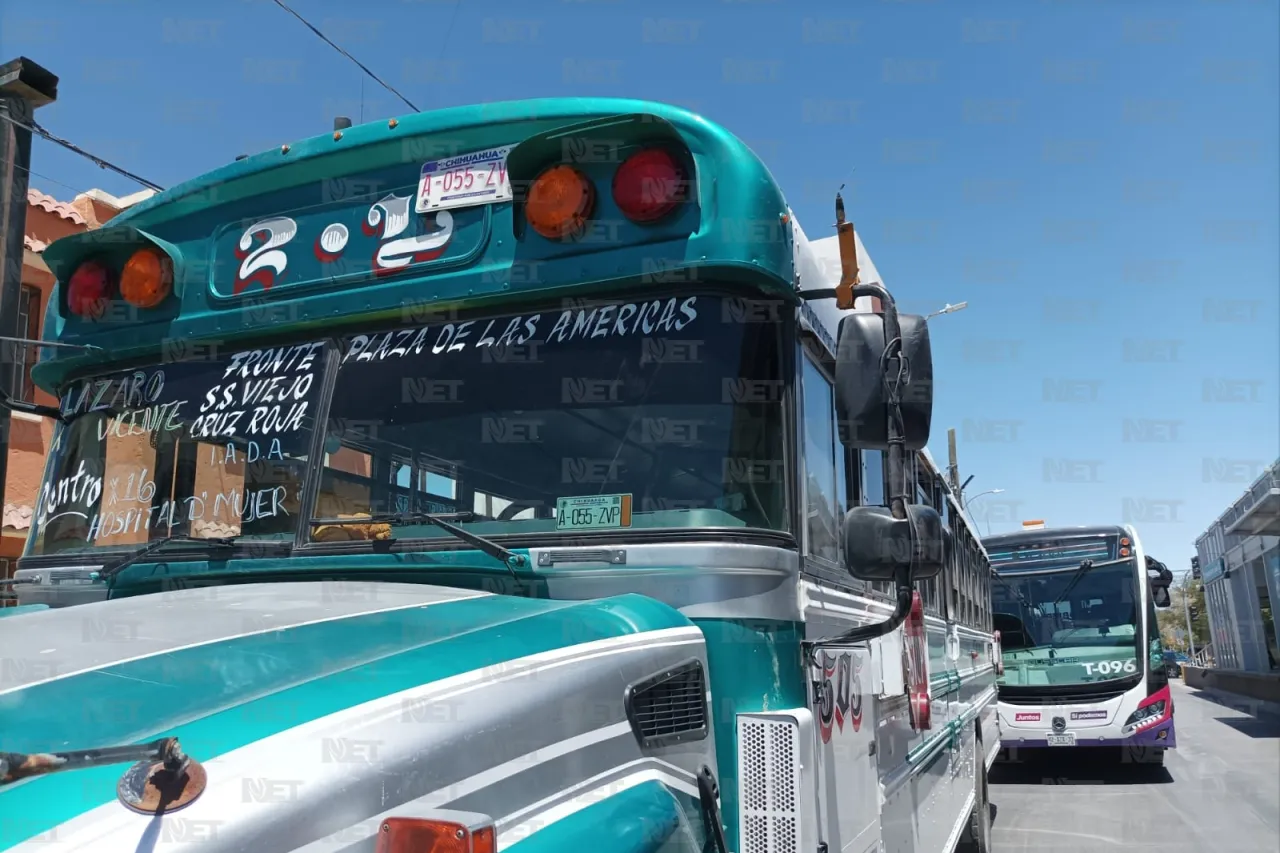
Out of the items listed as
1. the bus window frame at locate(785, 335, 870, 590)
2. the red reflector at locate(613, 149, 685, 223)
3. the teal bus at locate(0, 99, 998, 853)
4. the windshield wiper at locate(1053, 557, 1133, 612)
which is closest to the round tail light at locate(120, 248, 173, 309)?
the teal bus at locate(0, 99, 998, 853)

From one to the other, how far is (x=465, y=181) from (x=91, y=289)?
142 cm

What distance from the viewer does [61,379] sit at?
3.50 m

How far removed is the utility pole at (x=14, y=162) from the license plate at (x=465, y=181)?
224 centimetres

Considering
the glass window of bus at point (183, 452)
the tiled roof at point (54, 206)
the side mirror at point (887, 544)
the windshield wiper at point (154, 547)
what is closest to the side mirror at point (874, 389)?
the side mirror at point (887, 544)

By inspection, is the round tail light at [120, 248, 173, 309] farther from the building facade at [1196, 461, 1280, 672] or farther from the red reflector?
the building facade at [1196, 461, 1280, 672]

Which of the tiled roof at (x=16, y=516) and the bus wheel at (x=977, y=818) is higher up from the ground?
the tiled roof at (x=16, y=516)

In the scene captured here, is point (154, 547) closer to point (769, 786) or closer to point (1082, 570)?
point (769, 786)

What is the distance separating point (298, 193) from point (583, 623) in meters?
1.85

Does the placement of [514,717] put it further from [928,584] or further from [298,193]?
[928,584]

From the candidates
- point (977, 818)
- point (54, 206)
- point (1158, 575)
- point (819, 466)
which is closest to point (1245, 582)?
point (1158, 575)

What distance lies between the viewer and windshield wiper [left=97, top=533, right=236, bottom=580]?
9.25ft

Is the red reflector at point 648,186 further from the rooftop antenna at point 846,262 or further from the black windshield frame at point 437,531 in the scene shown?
the rooftop antenna at point 846,262

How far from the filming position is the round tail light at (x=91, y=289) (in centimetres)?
336

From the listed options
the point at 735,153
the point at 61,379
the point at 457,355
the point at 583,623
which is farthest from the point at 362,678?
the point at 61,379
